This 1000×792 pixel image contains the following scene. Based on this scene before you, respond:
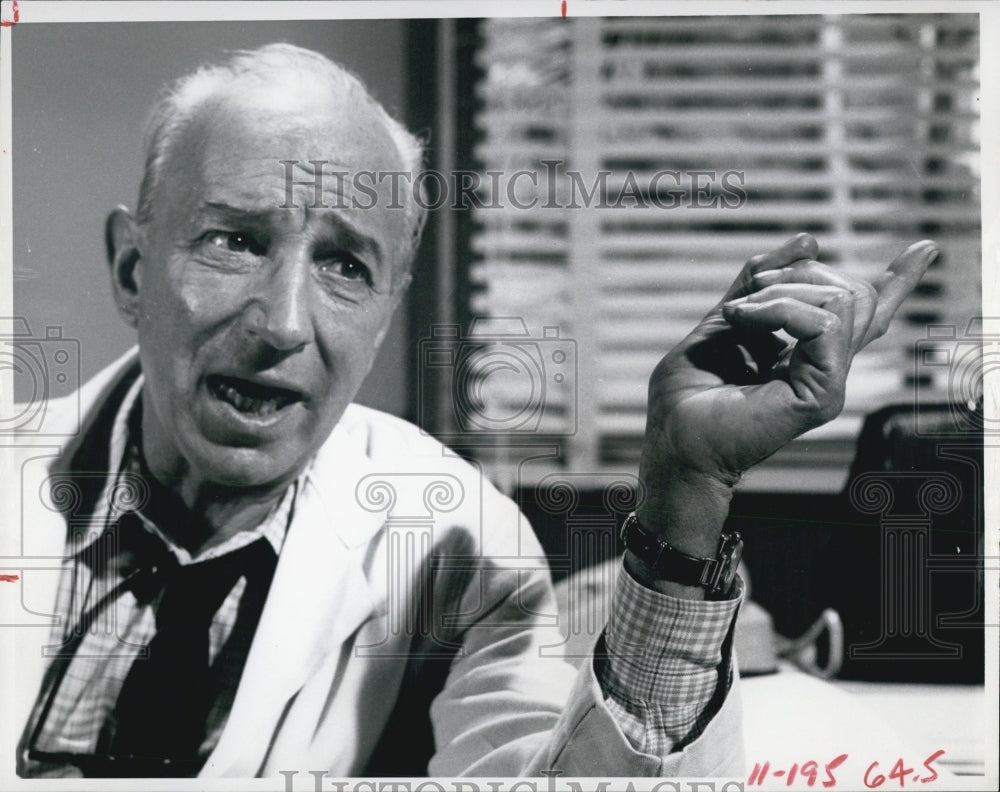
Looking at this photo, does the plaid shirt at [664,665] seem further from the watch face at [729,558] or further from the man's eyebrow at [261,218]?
the man's eyebrow at [261,218]

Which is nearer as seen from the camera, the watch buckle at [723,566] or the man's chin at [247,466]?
the watch buckle at [723,566]

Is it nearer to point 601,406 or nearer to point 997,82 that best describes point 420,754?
point 601,406

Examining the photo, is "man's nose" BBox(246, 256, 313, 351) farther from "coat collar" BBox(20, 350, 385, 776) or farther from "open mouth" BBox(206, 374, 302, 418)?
"coat collar" BBox(20, 350, 385, 776)

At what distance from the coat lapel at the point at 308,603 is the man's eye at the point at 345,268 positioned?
12.4 inches

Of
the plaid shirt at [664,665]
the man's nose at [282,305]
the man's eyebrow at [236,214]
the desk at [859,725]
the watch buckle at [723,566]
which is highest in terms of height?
the man's eyebrow at [236,214]

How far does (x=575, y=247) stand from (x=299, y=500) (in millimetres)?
763

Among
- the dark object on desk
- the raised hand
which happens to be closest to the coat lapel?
the raised hand

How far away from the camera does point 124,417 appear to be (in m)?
2.22

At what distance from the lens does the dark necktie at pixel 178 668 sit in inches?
84.9

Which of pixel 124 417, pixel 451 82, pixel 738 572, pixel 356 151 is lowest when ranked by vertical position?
pixel 738 572

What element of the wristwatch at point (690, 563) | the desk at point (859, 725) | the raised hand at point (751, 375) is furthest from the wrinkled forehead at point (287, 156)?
the desk at point (859, 725)

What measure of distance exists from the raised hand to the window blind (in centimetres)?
5

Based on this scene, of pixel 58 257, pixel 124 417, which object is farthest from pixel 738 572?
pixel 58 257

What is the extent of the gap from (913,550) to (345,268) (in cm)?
128
